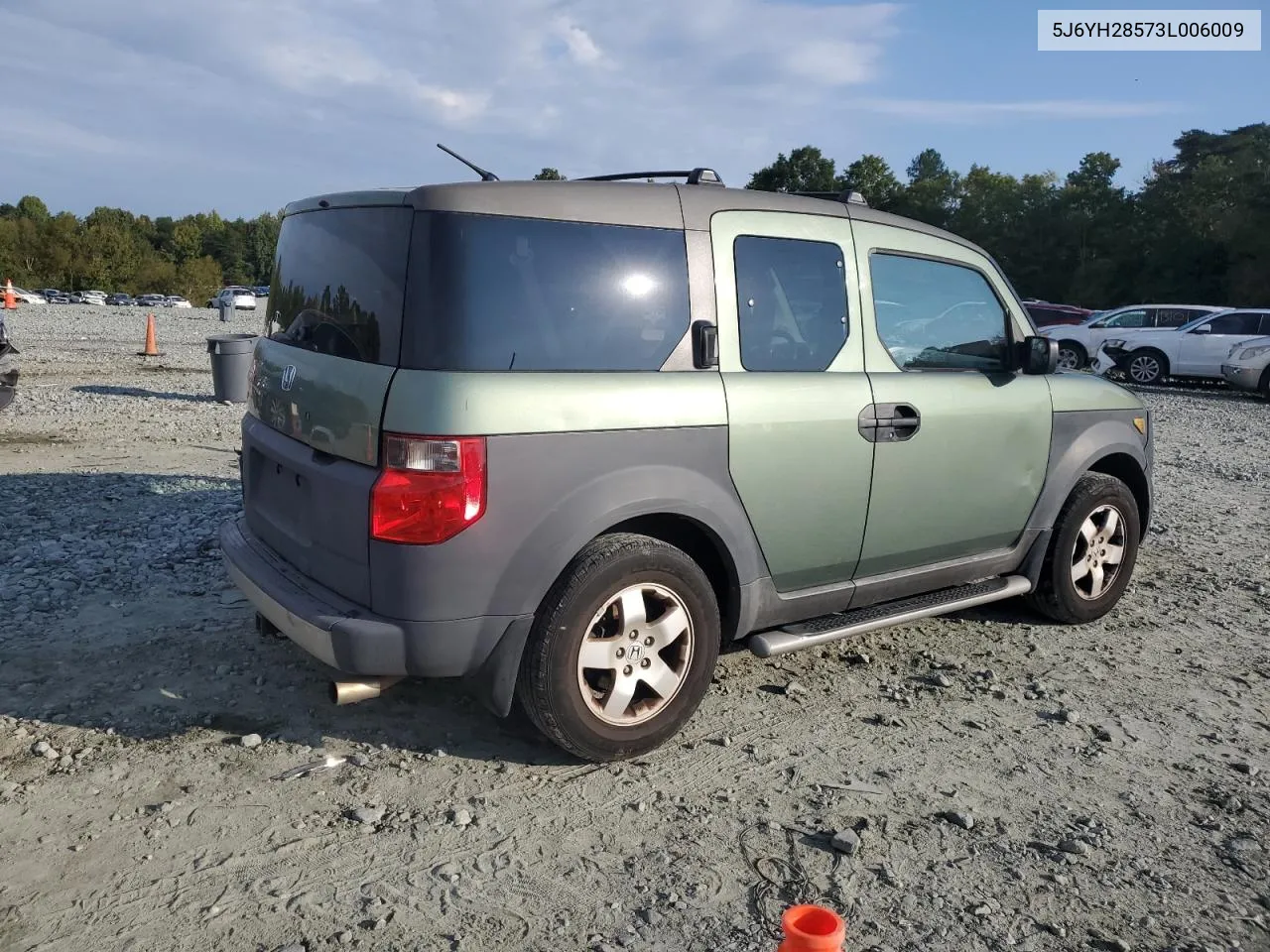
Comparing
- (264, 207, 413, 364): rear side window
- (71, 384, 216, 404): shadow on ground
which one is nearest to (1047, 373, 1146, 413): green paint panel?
(264, 207, 413, 364): rear side window

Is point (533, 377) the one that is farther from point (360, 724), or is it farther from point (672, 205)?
point (360, 724)

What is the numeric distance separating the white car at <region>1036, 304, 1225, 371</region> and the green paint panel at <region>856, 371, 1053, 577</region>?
684 inches

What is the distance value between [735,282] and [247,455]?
2.14m

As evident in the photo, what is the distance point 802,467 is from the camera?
4.04 metres

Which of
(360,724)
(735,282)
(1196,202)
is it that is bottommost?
(360,724)

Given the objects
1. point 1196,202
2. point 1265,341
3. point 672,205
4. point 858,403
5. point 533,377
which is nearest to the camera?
point 533,377

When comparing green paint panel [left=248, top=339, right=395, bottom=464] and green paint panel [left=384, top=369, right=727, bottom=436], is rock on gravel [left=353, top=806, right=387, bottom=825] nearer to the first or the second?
green paint panel [left=248, top=339, right=395, bottom=464]

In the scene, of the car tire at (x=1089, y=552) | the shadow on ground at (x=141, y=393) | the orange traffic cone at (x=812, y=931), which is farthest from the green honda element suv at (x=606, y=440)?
the shadow on ground at (x=141, y=393)

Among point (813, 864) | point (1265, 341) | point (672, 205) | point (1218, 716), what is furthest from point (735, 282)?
point (1265, 341)

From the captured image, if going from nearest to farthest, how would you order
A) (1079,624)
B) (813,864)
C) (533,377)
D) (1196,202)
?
(813,864) < (533,377) < (1079,624) < (1196,202)

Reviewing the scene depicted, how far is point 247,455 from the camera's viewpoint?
4.28 m

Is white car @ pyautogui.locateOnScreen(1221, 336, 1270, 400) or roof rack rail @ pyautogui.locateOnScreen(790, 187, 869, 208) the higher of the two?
roof rack rail @ pyautogui.locateOnScreen(790, 187, 869, 208)

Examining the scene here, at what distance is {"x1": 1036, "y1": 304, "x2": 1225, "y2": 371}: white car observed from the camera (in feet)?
69.1

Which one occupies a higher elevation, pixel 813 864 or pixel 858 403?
pixel 858 403
